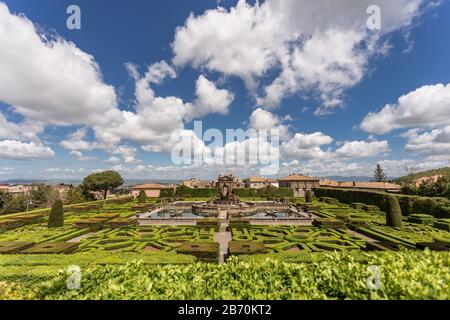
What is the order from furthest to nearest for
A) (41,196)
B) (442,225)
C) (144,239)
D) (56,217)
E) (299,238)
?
(41,196), (56,217), (442,225), (299,238), (144,239)

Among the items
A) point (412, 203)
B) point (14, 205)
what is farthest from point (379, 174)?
point (14, 205)

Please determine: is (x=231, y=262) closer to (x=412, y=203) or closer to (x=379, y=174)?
(x=412, y=203)

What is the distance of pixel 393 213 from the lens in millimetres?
20172

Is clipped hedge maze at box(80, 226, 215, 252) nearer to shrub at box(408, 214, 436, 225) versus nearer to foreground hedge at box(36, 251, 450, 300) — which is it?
foreground hedge at box(36, 251, 450, 300)

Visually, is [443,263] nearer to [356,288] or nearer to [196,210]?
[356,288]

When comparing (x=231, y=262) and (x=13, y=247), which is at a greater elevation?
(x=231, y=262)

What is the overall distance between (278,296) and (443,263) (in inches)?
→ 138

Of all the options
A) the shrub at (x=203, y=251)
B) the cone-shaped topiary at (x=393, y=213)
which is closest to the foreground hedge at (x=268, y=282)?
the shrub at (x=203, y=251)

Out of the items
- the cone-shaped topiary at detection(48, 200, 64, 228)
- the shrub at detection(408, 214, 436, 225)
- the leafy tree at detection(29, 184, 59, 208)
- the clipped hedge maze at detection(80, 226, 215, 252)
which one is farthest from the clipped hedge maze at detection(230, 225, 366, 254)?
the leafy tree at detection(29, 184, 59, 208)

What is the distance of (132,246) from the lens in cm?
1525

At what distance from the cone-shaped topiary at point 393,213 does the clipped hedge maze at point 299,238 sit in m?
4.96

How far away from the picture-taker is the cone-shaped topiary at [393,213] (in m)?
20.1

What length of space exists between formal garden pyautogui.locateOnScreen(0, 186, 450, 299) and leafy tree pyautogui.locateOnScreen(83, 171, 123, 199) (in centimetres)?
3230

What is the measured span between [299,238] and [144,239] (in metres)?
12.0
